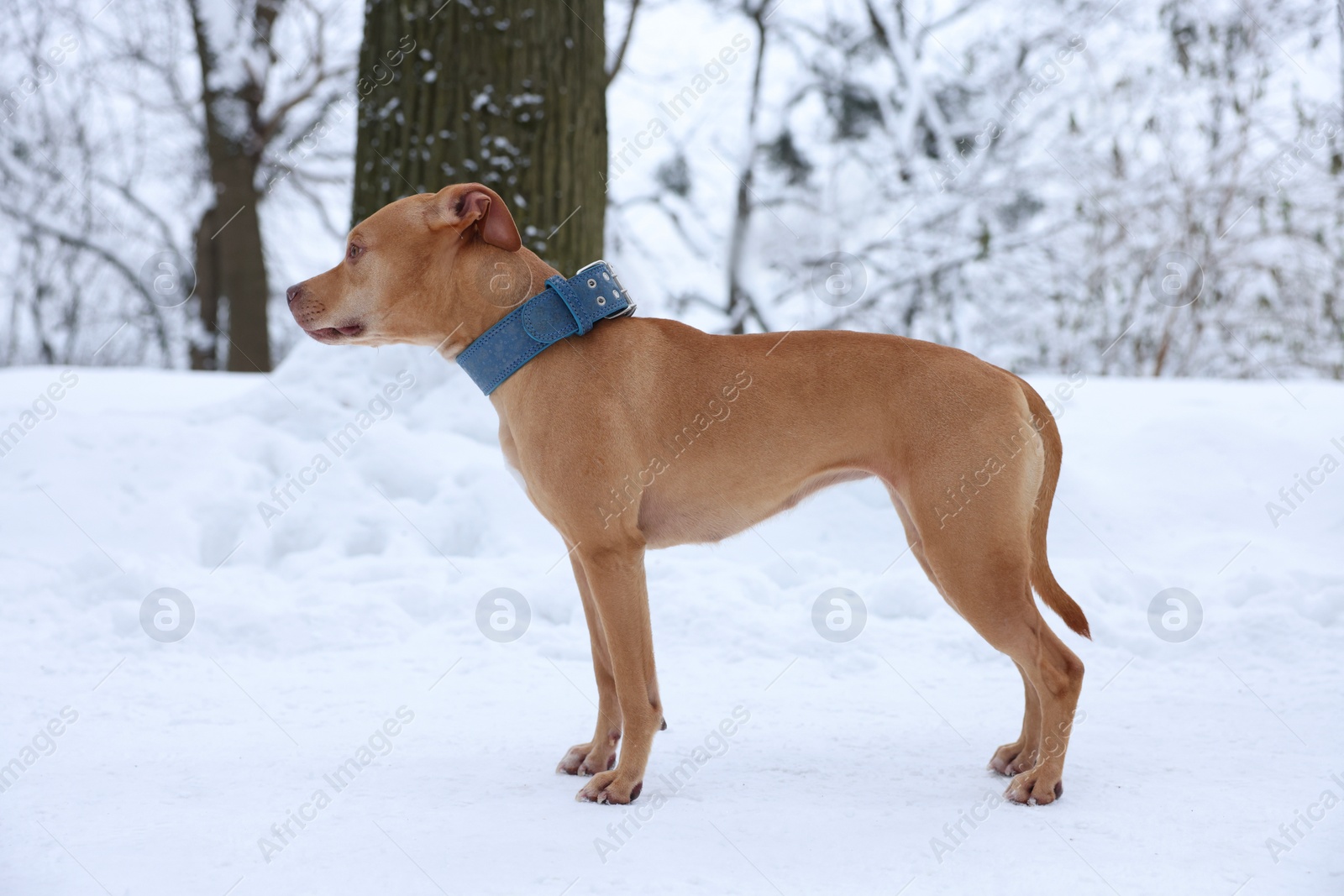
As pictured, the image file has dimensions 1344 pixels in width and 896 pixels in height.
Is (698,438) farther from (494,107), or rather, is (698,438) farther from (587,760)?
(494,107)

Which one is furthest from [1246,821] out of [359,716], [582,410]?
[359,716]

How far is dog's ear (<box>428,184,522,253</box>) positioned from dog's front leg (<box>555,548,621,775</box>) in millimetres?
1055

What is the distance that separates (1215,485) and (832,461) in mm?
4145

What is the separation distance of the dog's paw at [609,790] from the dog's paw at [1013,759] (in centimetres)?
120

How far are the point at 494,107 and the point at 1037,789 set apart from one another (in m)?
5.15

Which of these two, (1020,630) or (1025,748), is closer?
(1020,630)

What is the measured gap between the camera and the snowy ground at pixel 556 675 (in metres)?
2.73

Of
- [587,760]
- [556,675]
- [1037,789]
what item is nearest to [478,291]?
[587,760]

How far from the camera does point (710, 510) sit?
11.2 ft

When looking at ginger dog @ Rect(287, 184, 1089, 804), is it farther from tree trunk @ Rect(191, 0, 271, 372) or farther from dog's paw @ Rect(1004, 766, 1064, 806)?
tree trunk @ Rect(191, 0, 271, 372)

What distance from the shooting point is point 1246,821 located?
2.95 meters

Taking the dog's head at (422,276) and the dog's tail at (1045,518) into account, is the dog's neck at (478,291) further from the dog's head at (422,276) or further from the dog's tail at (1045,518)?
the dog's tail at (1045,518)

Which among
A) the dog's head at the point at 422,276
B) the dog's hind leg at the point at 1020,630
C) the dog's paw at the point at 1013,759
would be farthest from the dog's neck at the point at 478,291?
the dog's paw at the point at 1013,759

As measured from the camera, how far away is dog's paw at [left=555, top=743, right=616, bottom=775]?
346 cm
